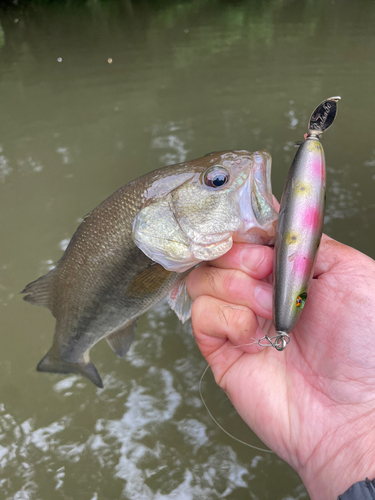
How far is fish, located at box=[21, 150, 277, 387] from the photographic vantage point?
3.92 feet

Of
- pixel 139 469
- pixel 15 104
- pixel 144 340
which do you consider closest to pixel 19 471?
pixel 139 469

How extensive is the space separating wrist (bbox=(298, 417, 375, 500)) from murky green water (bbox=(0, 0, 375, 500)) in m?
1.12

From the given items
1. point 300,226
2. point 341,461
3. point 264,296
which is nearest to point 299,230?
point 300,226

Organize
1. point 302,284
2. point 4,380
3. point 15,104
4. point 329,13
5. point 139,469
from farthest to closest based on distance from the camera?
point 329,13, point 15,104, point 4,380, point 139,469, point 302,284

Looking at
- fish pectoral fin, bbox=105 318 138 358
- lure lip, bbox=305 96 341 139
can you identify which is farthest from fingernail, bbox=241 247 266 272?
fish pectoral fin, bbox=105 318 138 358

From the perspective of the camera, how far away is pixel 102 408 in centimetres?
249

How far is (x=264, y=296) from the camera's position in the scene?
1191 mm

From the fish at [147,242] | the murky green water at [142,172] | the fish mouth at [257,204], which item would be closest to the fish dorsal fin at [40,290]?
the fish at [147,242]

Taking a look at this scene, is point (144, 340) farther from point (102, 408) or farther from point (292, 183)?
point (292, 183)

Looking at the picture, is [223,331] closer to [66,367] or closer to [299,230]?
[299,230]

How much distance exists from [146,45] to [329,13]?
5.11m

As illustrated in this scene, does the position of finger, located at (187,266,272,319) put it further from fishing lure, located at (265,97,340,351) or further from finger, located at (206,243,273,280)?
fishing lure, located at (265,97,340,351)

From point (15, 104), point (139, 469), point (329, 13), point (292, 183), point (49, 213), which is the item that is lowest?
point (139, 469)

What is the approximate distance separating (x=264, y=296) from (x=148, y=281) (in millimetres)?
550
